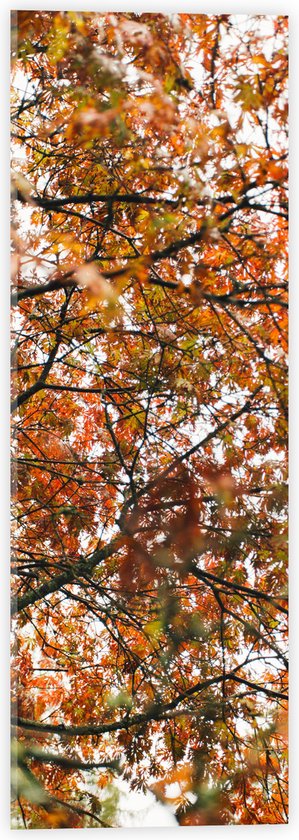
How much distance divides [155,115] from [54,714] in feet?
4.74

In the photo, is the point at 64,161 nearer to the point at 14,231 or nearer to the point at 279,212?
the point at 14,231

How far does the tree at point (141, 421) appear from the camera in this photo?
1786 millimetres

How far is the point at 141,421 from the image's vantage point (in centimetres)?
182

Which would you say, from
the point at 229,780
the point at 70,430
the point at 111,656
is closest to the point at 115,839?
the point at 229,780

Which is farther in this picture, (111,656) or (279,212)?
(279,212)

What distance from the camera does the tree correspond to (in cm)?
179

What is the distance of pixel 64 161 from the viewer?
183 cm

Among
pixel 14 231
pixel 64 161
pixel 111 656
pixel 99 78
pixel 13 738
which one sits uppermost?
pixel 99 78

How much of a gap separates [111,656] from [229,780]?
42 cm

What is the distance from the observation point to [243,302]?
187 cm

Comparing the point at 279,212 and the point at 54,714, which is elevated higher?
the point at 279,212

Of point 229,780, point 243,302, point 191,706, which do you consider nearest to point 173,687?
point 191,706

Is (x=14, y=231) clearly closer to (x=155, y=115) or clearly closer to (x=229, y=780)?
(x=155, y=115)

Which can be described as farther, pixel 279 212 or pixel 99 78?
pixel 279 212
